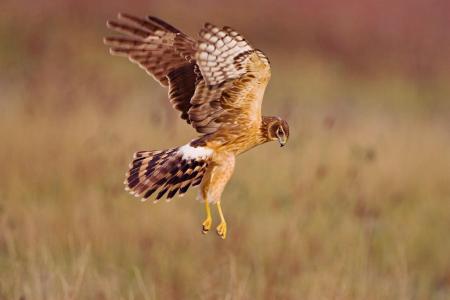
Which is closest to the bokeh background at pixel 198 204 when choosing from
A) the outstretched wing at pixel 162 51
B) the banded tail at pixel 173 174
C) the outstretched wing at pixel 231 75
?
the outstretched wing at pixel 162 51

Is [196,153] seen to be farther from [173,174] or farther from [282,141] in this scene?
[282,141]

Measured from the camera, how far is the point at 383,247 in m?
6.43

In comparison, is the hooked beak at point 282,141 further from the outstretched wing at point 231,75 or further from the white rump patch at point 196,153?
the white rump patch at point 196,153

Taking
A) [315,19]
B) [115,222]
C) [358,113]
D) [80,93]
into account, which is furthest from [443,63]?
[115,222]

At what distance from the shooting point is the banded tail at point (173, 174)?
10.7 ft

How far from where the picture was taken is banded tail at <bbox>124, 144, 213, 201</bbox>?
3.26 m

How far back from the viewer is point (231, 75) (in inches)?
129

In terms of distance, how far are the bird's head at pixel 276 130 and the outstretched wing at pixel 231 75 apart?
1.7 inches

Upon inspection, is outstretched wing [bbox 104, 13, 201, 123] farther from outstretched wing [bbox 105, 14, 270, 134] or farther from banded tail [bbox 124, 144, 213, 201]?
banded tail [bbox 124, 144, 213, 201]

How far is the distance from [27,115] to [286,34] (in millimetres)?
7228

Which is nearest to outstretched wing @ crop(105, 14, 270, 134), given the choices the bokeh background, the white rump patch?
the white rump patch

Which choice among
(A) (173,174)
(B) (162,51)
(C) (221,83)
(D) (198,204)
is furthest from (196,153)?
(D) (198,204)

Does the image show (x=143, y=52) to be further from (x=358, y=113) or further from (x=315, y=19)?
(x=315, y=19)

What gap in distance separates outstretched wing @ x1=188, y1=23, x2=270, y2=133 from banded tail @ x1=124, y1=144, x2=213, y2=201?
13 centimetres
